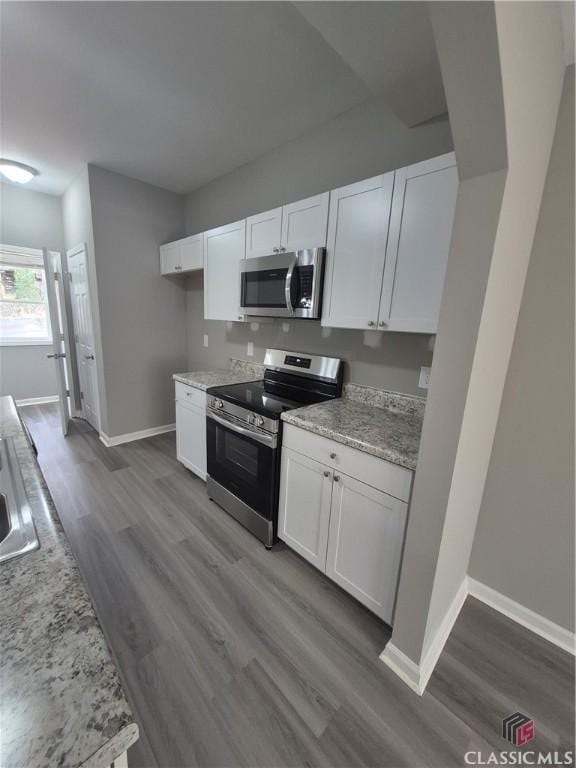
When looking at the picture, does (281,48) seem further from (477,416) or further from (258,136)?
(477,416)

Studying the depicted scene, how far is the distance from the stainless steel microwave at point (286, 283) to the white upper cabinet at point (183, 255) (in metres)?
0.82

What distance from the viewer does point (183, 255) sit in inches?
122

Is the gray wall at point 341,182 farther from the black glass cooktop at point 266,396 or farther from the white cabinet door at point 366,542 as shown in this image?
the white cabinet door at point 366,542

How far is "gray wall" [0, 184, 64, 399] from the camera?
12.5 ft

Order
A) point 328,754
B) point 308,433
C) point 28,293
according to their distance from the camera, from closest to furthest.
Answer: point 328,754 < point 308,433 < point 28,293

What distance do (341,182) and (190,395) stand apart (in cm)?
192

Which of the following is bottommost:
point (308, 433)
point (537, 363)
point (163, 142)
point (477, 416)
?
point (308, 433)

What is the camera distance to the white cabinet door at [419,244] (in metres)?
1.42

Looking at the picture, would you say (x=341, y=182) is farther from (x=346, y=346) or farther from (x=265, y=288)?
(x=346, y=346)

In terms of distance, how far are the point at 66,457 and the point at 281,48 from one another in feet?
11.9

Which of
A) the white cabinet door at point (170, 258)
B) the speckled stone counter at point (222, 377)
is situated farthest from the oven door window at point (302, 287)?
the white cabinet door at point (170, 258)

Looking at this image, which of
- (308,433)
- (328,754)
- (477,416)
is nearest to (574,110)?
(477,416)

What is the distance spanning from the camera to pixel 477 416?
1.25 metres

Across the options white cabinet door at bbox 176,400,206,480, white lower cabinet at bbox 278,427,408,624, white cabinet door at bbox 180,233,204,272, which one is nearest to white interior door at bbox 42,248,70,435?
white cabinet door at bbox 180,233,204,272
